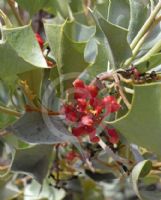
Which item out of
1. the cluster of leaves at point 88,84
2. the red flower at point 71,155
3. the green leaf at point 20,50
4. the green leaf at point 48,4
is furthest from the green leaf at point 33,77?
the red flower at point 71,155

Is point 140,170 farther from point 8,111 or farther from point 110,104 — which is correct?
point 8,111

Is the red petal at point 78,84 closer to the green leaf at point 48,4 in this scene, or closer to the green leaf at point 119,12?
the green leaf at point 119,12

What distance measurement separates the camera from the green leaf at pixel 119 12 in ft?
3.70

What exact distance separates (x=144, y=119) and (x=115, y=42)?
181 millimetres

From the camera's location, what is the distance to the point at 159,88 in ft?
2.72

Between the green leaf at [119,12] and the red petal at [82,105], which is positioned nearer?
the red petal at [82,105]

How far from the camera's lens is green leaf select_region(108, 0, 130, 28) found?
113cm

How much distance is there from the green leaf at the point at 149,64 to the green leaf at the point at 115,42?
0.05 metres

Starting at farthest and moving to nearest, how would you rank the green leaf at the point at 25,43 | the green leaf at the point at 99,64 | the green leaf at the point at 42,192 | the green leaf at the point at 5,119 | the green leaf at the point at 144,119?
the green leaf at the point at 42,192 → the green leaf at the point at 5,119 → the green leaf at the point at 99,64 → the green leaf at the point at 25,43 → the green leaf at the point at 144,119

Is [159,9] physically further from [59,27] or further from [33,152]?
[33,152]

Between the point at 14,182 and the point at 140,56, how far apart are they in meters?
0.80

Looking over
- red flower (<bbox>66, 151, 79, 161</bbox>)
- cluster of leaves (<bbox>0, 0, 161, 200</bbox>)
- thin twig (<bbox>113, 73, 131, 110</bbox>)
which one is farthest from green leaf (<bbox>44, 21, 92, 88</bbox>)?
red flower (<bbox>66, 151, 79, 161</bbox>)

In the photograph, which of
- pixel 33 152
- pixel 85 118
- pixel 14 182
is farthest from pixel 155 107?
pixel 14 182

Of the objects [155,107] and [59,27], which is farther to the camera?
[59,27]
